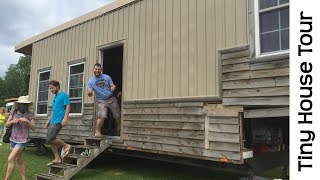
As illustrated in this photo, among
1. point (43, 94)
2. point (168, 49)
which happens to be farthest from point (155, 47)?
point (43, 94)

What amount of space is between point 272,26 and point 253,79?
2.76ft

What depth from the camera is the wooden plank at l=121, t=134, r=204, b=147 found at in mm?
6180

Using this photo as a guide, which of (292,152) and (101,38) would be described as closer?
(292,152)

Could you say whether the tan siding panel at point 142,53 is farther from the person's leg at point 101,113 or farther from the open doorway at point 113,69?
the open doorway at point 113,69

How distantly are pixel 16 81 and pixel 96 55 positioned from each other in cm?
7783

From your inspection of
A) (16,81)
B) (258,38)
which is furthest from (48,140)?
(16,81)

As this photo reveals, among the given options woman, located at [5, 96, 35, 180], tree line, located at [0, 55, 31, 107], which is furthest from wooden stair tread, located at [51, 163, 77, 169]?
tree line, located at [0, 55, 31, 107]

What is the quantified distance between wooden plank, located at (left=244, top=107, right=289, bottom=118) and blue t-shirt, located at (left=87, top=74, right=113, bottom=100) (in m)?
3.56

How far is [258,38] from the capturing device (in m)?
5.48

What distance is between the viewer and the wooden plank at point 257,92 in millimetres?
5076

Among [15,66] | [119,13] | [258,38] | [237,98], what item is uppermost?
[15,66]

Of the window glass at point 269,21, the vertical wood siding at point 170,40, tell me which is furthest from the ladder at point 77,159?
the window glass at point 269,21

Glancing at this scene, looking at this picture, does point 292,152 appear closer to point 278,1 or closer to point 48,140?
point 278,1

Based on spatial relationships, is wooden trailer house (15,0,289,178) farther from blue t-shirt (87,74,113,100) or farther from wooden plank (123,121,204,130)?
blue t-shirt (87,74,113,100)
